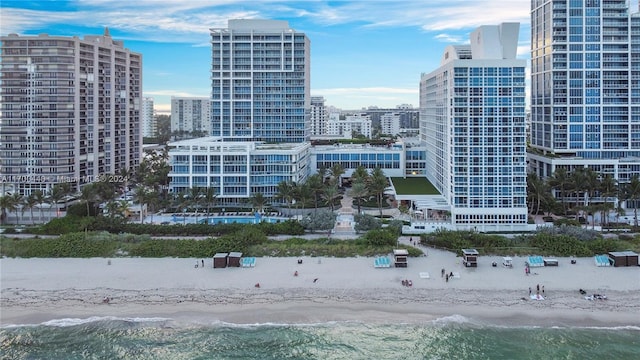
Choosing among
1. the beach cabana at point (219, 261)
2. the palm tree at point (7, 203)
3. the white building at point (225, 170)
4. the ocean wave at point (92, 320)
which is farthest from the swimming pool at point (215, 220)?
the ocean wave at point (92, 320)

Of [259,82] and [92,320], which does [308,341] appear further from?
[259,82]

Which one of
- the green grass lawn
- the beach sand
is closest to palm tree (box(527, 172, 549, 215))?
the green grass lawn

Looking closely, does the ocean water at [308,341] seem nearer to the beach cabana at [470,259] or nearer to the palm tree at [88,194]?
the beach cabana at [470,259]

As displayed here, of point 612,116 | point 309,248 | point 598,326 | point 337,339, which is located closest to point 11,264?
point 309,248

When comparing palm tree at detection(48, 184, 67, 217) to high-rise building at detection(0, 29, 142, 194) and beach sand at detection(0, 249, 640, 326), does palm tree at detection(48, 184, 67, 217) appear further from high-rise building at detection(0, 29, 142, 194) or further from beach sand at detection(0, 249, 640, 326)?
beach sand at detection(0, 249, 640, 326)

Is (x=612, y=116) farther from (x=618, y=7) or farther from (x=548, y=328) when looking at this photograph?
(x=548, y=328)

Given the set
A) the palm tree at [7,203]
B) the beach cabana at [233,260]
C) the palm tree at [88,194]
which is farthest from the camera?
the palm tree at [88,194]
